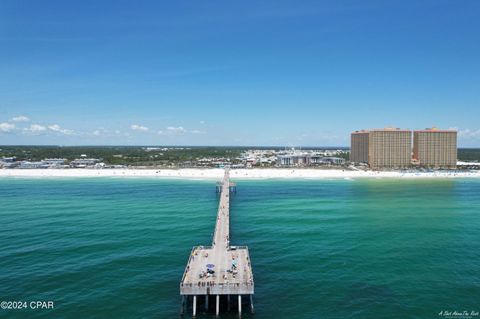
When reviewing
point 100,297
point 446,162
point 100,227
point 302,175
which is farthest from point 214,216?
point 446,162

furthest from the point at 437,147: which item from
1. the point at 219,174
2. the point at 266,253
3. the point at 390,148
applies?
the point at 266,253

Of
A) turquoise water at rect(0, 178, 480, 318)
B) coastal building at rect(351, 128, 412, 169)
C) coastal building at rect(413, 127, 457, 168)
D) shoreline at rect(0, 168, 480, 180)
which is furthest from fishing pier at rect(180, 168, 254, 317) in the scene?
coastal building at rect(413, 127, 457, 168)

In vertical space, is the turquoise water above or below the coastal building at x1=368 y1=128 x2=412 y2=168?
below

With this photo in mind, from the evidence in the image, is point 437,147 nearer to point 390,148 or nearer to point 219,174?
point 390,148

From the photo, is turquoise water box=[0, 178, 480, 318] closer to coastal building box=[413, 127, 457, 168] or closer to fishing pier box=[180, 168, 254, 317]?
fishing pier box=[180, 168, 254, 317]

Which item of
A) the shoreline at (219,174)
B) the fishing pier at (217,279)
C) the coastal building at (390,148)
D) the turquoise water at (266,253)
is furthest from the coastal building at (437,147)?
the fishing pier at (217,279)

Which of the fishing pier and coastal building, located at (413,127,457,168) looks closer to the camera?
the fishing pier

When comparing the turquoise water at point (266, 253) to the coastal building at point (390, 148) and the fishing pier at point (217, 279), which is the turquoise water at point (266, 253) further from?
the coastal building at point (390, 148)

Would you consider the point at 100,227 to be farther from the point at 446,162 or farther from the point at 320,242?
the point at 446,162
